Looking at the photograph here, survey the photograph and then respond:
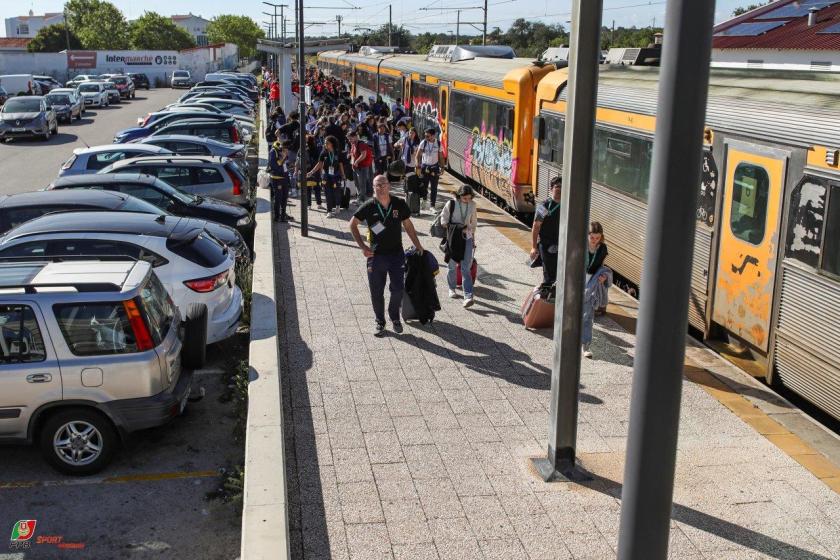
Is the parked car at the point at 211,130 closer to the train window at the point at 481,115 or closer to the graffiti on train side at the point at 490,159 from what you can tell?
the train window at the point at 481,115

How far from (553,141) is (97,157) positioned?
870 cm

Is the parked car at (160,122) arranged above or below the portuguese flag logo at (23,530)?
above

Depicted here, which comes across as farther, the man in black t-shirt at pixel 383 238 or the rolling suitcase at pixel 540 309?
the rolling suitcase at pixel 540 309

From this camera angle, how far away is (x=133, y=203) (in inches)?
496

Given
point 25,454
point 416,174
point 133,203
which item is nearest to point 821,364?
point 25,454

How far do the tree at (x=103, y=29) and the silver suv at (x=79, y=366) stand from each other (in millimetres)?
116084

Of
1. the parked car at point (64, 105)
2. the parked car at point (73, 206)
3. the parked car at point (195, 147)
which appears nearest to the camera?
the parked car at point (73, 206)

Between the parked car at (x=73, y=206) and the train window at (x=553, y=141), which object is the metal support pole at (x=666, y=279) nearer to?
the parked car at (x=73, y=206)

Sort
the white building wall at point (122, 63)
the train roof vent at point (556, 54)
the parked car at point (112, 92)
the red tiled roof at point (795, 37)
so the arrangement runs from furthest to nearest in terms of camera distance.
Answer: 1. the white building wall at point (122, 63)
2. the parked car at point (112, 92)
3. the red tiled roof at point (795, 37)
4. the train roof vent at point (556, 54)

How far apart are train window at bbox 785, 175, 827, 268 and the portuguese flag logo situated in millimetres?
6409

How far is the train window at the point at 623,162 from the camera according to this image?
37.3 feet

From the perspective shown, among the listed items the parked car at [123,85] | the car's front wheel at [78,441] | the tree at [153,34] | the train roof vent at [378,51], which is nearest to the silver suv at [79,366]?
the car's front wheel at [78,441]

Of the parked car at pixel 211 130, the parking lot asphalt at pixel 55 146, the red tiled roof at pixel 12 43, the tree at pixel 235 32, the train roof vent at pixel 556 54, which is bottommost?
the parking lot asphalt at pixel 55 146

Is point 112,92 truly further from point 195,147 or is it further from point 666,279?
point 666,279
